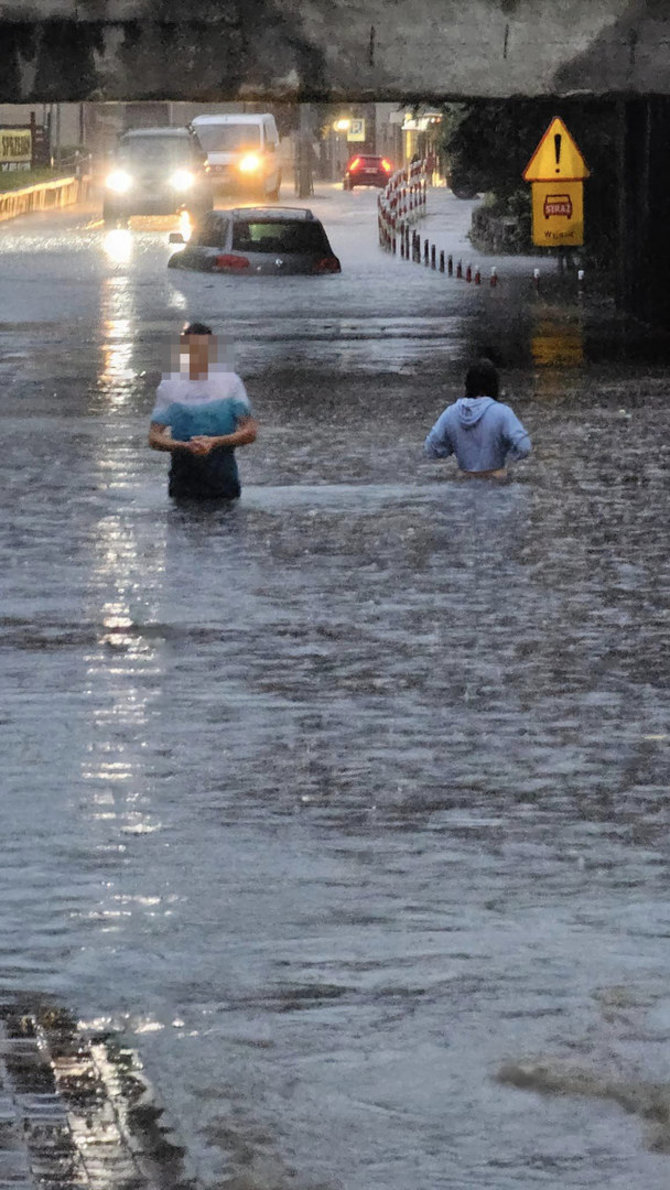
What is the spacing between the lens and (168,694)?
1012cm

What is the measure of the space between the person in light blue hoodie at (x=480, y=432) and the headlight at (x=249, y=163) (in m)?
55.4

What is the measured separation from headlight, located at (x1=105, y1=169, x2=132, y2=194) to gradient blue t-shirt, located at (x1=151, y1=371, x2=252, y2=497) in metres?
44.5

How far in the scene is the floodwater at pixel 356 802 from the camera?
573 centimetres

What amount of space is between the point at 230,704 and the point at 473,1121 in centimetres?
442

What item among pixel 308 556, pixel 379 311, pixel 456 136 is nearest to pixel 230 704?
pixel 308 556

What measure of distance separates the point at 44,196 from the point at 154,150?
38.6ft

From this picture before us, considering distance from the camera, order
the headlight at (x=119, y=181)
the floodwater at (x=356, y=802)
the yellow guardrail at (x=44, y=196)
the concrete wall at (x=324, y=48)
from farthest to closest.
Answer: the yellow guardrail at (x=44, y=196) < the headlight at (x=119, y=181) < the concrete wall at (x=324, y=48) < the floodwater at (x=356, y=802)

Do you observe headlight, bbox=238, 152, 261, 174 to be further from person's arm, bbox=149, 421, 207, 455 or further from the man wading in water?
person's arm, bbox=149, 421, 207, 455

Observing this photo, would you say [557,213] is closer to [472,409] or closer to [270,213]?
[270,213]

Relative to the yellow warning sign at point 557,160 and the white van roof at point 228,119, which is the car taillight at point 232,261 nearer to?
the yellow warning sign at point 557,160

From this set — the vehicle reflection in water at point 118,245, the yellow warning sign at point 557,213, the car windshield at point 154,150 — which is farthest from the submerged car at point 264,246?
the car windshield at point 154,150

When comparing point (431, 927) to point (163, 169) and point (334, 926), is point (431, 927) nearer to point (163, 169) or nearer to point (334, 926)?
point (334, 926)

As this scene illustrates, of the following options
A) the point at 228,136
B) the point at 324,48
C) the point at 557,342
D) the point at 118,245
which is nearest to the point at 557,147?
the point at 557,342

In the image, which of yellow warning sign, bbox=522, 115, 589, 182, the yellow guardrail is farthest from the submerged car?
the yellow guardrail
